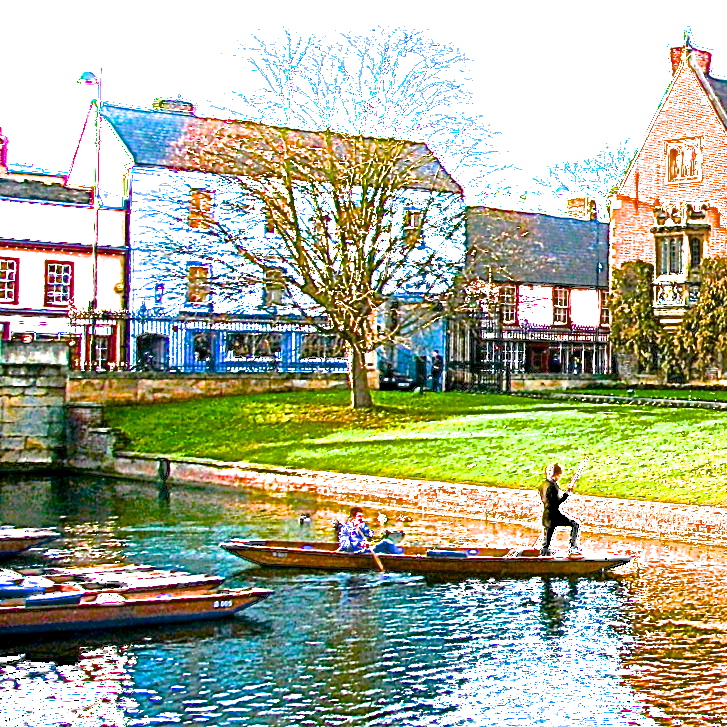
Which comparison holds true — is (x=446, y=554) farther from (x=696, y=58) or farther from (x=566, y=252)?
(x=566, y=252)

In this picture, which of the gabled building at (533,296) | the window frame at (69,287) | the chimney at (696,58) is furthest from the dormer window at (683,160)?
the window frame at (69,287)

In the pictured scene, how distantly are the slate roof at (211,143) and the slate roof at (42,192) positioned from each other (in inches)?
125

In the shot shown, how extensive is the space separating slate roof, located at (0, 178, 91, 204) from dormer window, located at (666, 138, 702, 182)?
26584 millimetres

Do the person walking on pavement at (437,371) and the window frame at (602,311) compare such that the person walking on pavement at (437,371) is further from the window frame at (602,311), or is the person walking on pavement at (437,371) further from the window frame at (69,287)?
the window frame at (602,311)

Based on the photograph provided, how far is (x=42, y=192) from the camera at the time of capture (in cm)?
6056

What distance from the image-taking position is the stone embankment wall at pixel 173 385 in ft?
156

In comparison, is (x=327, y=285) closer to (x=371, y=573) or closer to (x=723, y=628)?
(x=371, y=573)

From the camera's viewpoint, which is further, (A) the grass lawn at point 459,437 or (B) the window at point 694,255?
(B) the window at point 694,255

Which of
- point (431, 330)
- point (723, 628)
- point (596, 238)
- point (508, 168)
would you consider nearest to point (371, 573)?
point (723, 628)

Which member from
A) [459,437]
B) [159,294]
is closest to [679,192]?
[159,294]

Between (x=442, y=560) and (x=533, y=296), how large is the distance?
161 feet

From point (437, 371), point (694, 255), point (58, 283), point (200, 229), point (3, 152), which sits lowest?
point (437, 371)

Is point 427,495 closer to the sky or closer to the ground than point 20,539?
closer to the sky

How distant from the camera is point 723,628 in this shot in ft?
61.0
